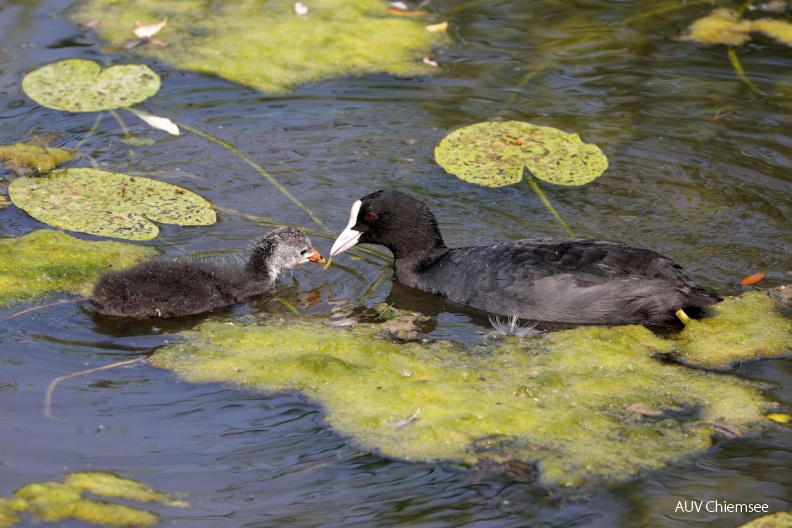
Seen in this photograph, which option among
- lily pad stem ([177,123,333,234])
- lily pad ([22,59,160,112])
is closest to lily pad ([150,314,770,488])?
lily pad stem ([177,123,333,234])

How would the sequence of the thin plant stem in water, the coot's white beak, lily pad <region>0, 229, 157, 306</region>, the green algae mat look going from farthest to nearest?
the coot's white beak
lily pad <region>0, 229, 157, 306</region>
the thin plant stem in water
the green algae mat

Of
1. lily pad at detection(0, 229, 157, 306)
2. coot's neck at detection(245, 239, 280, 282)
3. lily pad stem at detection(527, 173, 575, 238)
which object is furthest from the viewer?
lily pad stem at detection(527, 173, 575, 238)

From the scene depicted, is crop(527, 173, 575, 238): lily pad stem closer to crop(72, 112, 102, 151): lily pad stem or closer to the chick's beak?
the chick's beak

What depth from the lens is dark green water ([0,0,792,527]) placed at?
3875 mm

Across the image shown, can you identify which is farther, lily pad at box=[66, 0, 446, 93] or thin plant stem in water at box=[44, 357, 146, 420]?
lily pad at box=[66, 0, 446, 93]

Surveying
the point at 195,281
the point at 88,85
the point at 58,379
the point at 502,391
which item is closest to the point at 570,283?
the point at 502,391

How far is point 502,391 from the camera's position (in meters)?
4.56

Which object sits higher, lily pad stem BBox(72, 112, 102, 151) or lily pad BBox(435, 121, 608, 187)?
lily pad BBox(435, 121, 608, 187)

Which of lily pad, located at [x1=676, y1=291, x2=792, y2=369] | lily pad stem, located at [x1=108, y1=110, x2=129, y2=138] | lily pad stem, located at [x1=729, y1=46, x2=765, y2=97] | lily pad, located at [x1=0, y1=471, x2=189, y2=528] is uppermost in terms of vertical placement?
lily pad stem, located at [x1=729, y1=46, x2=765, y2=97]

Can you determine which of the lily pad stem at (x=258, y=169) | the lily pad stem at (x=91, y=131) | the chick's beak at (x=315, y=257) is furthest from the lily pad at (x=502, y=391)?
the lily pad stem at (x=91, y=131)

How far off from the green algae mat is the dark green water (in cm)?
11

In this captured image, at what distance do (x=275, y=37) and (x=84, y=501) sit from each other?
5.47m

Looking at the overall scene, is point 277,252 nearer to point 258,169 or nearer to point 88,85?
point 258,169

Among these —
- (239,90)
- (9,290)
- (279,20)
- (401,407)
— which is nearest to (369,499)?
(401,407)
